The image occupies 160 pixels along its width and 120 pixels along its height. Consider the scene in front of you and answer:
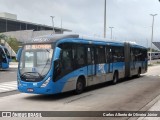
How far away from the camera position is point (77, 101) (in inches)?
548

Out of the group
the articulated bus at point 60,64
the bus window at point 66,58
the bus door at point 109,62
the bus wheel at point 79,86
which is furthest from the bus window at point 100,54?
the bus window at point 66,58

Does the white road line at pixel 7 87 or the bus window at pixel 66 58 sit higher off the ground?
the bus window at pixel 66 58

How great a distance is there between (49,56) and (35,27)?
11940 centimetres

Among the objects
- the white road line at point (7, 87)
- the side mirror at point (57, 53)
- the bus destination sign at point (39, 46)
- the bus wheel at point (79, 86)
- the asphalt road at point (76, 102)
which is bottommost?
the white road line at point (7, 87)

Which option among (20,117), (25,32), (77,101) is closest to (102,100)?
(77,101)

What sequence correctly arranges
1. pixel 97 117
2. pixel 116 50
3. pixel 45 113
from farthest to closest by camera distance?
pixel 116 50 → pixel 45 113 → pixel 97 117

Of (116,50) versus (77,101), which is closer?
(77,101)

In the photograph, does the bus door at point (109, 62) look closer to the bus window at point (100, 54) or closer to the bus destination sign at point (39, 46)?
the bus window at point (100, 54)

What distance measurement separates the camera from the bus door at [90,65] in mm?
17344

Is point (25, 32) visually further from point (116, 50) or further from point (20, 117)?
point (20, 117)

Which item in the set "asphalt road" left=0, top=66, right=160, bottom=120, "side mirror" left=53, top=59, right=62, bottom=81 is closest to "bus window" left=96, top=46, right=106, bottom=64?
"asphalt road" left=0, top=66, right=160, bottom=120

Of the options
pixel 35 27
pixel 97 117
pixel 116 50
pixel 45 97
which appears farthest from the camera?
pixel 35 27

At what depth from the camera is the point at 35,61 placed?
47.3ft

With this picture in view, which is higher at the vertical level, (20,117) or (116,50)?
(116,50)
